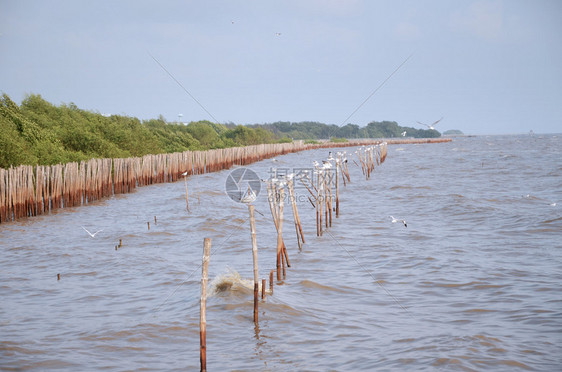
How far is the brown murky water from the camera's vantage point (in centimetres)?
592

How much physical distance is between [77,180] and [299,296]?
1249 cm

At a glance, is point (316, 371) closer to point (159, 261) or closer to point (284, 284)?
point (284, 284)

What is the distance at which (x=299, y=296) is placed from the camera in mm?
8047

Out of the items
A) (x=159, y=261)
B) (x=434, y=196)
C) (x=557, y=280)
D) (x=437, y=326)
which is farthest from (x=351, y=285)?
(x=434, y=196)

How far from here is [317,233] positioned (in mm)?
12445

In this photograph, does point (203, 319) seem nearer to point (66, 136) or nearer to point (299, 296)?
point (299, 296)

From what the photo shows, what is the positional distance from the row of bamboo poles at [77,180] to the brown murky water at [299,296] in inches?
33.1

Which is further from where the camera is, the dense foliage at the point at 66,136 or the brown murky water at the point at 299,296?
the dense foliage at the point at 66,136

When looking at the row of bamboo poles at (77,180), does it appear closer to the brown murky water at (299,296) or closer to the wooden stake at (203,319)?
the brown murky water at (299,296)

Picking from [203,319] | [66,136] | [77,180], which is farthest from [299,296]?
[66,136]

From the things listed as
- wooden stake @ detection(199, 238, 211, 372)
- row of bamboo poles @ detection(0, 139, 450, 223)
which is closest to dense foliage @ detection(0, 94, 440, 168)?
row of bamboo poles @ detection(0, 139, 450, 223)

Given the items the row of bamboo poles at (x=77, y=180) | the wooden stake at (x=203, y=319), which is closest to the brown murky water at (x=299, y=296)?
the wooden stake at (x=203, y=319)

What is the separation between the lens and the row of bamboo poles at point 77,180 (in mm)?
14531

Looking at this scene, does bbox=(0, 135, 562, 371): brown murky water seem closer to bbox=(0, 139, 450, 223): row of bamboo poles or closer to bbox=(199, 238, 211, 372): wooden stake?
bbox=(199, 238, 211, 372): wooden stake
